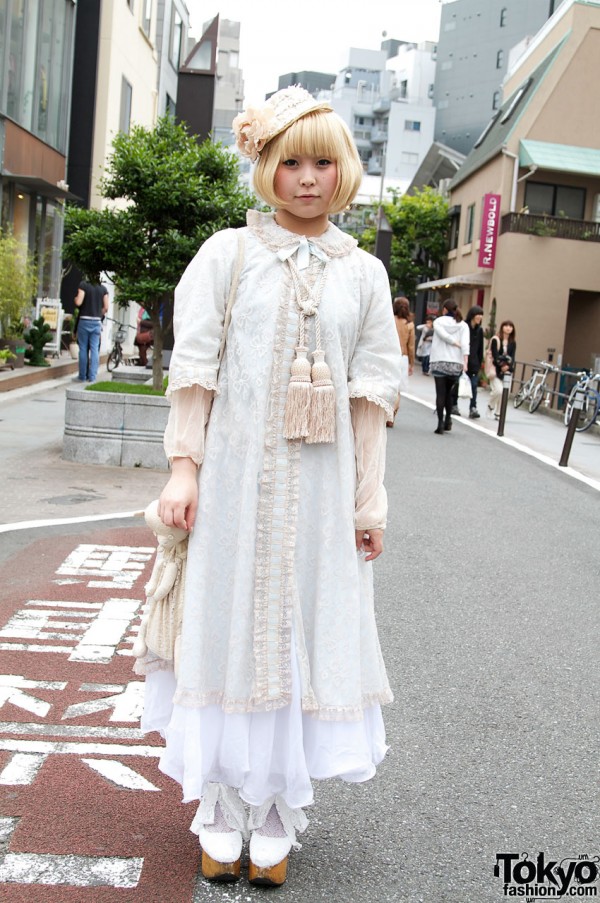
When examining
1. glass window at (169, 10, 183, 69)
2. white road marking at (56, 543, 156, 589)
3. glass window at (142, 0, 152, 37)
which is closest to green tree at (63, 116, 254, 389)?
white road marking at (56, 543, 156, 589)

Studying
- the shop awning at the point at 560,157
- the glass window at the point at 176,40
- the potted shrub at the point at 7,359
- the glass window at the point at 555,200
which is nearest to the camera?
the potted shrub at the point at 7,359

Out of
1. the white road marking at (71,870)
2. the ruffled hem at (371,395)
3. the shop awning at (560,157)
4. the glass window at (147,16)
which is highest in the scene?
the glass window at (147,16)

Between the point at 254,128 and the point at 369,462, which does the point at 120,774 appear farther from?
the point at 254,128

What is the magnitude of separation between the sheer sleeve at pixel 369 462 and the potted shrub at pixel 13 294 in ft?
50.3

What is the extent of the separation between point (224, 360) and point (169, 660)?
80 cm

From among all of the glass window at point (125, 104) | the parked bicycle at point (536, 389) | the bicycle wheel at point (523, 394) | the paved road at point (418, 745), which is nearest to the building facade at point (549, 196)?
the bicycle wheel at point (523, 394)

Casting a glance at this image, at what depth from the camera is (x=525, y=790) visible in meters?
3.61

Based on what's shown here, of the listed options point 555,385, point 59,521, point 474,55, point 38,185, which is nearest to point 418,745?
point 59,521

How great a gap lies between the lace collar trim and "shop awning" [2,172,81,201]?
57.3ft

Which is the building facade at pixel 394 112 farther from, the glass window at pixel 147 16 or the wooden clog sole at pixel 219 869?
the wooden clog sole at pixel 219 869

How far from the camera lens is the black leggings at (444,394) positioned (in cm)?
1542

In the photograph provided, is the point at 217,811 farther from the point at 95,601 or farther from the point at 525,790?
the point at 95,601

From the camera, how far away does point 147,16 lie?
32.5 m

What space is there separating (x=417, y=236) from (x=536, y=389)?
26.2 metres
